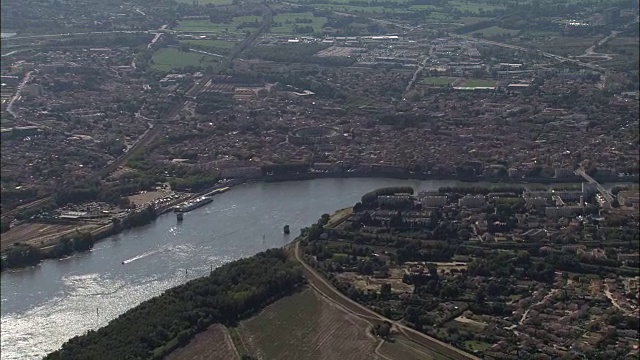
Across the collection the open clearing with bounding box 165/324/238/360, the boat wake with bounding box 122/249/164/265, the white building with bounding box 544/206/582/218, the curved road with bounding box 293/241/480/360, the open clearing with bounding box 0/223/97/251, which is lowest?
the white building with bounding box 544/206/582/218

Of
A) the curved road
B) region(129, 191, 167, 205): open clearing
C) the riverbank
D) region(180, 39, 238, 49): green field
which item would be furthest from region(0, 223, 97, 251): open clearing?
region(180, 39, 238, 49): green field

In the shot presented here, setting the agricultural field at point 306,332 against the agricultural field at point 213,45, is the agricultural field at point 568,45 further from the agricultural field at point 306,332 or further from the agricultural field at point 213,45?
the agricultural field at point 306,332

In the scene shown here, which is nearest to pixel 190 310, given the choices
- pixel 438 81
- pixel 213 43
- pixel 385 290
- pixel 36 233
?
pixel 385 290

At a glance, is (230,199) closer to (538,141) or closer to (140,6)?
(538,141)

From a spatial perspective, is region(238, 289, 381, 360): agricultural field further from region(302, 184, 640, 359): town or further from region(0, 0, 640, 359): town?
region(302, 184, 640, 359): town

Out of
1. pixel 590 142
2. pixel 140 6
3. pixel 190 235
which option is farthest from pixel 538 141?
pixel 140 6

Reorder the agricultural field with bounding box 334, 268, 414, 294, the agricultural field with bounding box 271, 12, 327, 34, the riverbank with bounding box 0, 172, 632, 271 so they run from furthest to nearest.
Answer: the agricultural field with bounding box 271, 12, 327, 34 < the riverbank with bounding box 0, 172, 632, 271 < the agricultural field with bounding box 334, 268, 414, 294
